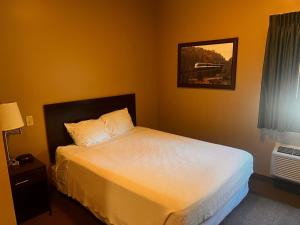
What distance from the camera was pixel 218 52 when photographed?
3.17 metres

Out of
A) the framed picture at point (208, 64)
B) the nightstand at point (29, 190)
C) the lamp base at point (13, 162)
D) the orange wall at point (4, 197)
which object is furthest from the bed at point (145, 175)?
the framed picture at point (208, 64)

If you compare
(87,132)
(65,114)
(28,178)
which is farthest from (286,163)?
(28,178)

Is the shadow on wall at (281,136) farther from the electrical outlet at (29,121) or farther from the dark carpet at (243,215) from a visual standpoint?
the electrical outlet at (29,121)

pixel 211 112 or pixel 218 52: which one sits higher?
pixel 218 52

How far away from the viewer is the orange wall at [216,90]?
2.83 meters

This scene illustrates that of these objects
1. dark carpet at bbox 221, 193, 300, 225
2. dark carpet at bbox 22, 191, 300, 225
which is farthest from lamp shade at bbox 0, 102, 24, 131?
dark carpet at bbox 221, 193, 300, 225

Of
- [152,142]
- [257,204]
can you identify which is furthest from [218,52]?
[257,204]

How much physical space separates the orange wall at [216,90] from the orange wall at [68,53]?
Answer: 1.24 feet

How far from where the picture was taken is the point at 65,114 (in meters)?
2.79

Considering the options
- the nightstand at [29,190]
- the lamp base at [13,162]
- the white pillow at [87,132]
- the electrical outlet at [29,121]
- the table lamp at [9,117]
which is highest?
the table lamp at [9,117]

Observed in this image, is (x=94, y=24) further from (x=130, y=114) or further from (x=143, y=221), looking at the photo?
(x=143, y=221)

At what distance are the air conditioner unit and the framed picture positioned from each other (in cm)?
99

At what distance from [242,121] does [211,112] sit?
0.47m

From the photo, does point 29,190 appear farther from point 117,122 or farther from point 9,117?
point 117,122
